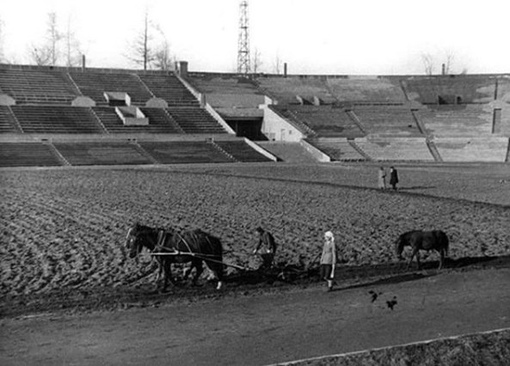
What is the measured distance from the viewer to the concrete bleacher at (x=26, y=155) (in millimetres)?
41375

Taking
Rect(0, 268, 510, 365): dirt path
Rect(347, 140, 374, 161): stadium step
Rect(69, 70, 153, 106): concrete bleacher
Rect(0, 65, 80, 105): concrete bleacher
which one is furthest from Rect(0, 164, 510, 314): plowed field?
Rect(69, 70, 153, 106): concrete bleacher

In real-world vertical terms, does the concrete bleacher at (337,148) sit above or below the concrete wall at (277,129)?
below

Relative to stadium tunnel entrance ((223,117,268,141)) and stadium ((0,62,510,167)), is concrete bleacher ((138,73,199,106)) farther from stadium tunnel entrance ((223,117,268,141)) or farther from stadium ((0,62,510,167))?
stadium tunnel entrance ((223,117,268,141))

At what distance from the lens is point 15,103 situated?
53250 millimetres

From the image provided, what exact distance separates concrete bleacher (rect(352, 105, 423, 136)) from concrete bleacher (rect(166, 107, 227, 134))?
13327 millimetres

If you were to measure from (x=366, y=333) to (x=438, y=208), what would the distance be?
1379 cm

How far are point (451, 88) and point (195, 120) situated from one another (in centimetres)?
2855

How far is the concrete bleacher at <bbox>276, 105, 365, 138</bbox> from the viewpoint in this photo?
5728 cm

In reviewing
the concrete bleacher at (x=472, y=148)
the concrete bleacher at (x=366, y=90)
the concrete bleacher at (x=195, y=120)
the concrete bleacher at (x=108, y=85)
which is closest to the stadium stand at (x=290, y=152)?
the concrete bleacher at (x=195, y=120)

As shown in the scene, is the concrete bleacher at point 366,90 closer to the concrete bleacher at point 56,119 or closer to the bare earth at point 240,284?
the concrete bleacher at point 56,119

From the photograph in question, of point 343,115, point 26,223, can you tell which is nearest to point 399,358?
point 26,223

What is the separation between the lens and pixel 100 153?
45.2 metres

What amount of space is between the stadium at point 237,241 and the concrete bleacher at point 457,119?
3.07m

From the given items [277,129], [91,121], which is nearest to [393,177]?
[91,121]
